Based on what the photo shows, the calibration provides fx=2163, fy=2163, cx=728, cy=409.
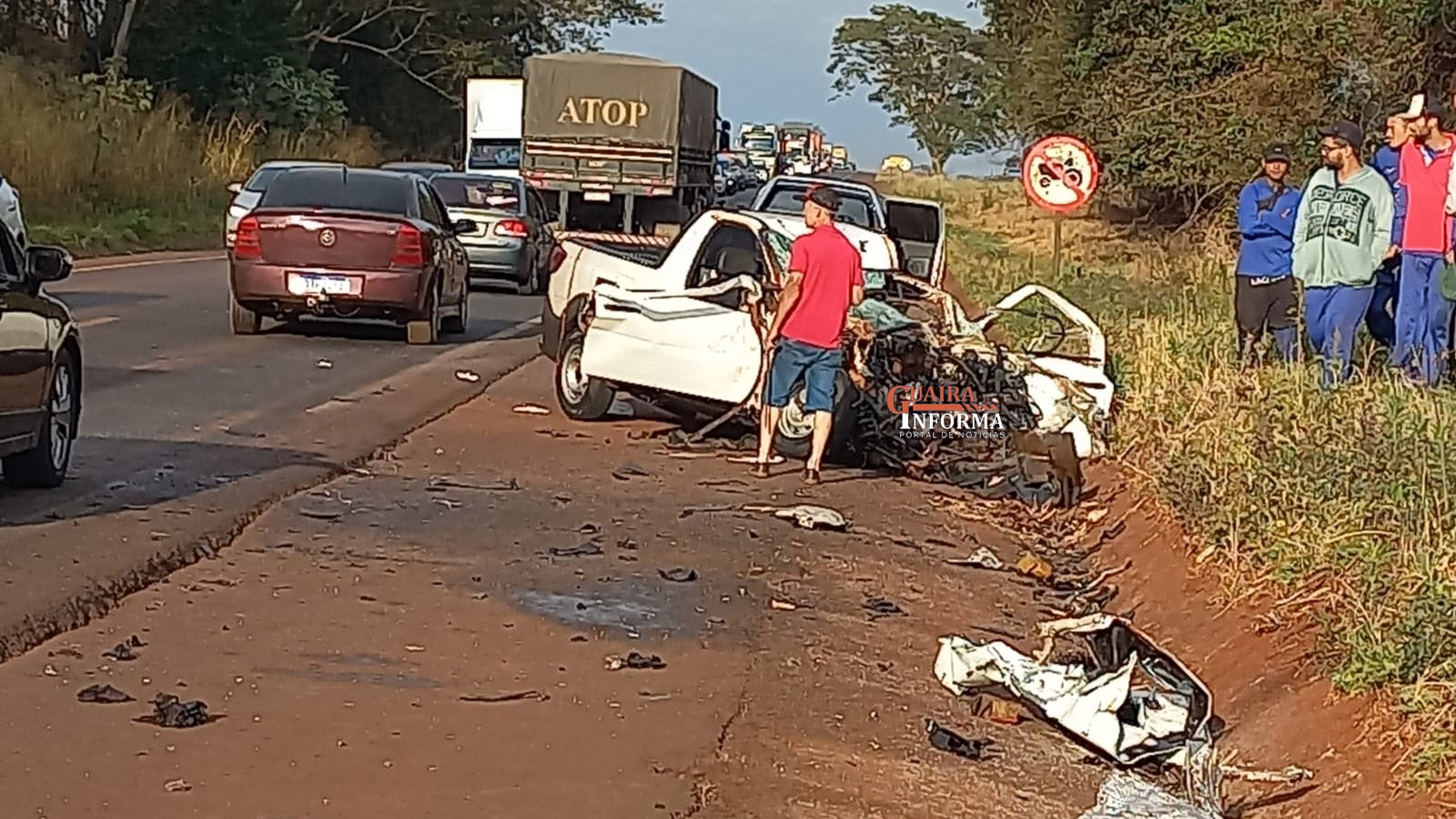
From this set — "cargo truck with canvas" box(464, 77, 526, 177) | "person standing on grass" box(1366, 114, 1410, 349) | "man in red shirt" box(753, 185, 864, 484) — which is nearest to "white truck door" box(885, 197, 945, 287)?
"person standing on grass" box(1366, 114, 1410, 349)

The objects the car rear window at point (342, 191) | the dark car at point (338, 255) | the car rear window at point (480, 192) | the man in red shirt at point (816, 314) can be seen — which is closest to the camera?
the man in red shirt at point (816, 314)

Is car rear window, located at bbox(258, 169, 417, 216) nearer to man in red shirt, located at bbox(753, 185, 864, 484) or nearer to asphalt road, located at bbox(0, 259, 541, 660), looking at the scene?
asphalt road, located at bbox(0, 259, 541, 660)

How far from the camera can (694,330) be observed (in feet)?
46.2

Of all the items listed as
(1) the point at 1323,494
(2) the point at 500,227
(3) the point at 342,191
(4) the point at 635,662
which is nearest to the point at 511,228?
(2) the point at 500,227

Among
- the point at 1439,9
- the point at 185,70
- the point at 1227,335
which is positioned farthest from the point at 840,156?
the point at 1227,335

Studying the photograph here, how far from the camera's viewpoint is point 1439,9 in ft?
76.2

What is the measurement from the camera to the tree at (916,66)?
105938 millimetres

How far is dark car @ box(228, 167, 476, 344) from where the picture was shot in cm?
1906

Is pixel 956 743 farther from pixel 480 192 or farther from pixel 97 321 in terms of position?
pixel 480 192

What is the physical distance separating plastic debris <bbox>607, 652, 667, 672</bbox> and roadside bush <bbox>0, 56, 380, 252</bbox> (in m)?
25.6

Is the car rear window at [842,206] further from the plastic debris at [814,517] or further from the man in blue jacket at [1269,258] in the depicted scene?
the plastic debris at [814,517]

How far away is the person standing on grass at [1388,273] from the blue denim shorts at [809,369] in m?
3.36

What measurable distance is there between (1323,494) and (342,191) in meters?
12.6

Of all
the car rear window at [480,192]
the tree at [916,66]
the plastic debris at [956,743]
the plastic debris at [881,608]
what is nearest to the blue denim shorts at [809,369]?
the plastic debris at [881,608]
